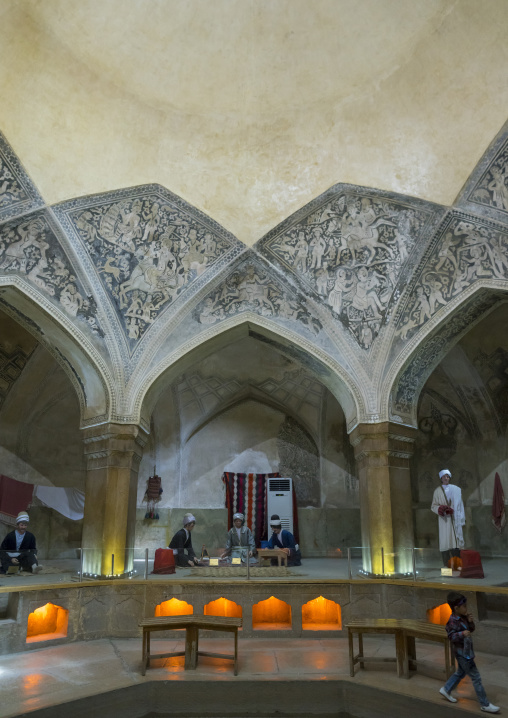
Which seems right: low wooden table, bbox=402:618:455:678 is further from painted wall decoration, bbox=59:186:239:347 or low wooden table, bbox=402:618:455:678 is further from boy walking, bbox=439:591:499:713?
painted wall decoration, bbox=59:186:239:347

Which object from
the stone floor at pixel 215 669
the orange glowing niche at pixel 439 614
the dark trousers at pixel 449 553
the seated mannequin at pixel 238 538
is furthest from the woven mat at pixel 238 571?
the dark trousers at pixel 449 553

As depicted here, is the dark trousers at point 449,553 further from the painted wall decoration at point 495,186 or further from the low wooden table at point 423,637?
the painted wall decoration at point 495,186

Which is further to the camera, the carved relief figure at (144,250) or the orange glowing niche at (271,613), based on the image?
the carved relief figure at (144,250)

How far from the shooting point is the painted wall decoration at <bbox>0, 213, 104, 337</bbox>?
26.5 ft

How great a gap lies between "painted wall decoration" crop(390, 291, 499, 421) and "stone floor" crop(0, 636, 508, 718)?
355cm

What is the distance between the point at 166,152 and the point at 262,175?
145 centimetres

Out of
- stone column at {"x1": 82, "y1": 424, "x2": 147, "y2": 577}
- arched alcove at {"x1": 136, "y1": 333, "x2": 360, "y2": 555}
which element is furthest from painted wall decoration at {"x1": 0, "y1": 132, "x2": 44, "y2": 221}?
arched alcove at {"x1": 136, "y1": 333, "x2": 360, "y2": 555}

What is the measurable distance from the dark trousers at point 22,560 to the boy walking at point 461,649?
5.14m

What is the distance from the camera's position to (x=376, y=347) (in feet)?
A: 30.3

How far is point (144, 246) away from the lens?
29.1ft

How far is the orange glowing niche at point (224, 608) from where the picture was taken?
746 centimetres

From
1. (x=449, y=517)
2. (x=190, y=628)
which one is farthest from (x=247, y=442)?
(x=190, y=628)

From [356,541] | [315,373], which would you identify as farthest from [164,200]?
[356,541]

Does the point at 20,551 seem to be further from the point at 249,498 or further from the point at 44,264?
the point at 249,498
